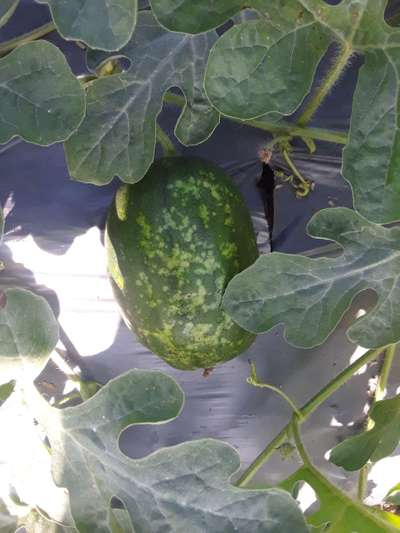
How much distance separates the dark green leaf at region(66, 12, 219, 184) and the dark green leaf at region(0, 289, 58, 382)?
0.83 ft

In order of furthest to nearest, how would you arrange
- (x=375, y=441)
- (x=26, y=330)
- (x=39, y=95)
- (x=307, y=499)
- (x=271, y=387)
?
(x=307, y=499)
(x=271, y=387)
(x=375, y=441)
(x=26, y=330)
(x=39, y=95)

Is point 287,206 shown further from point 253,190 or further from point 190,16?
point 190,16

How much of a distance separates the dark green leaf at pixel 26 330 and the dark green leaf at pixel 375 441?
672 mm

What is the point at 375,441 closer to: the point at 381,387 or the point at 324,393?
the point at 324,393

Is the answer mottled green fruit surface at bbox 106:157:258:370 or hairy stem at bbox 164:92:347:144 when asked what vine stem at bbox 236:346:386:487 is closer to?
mottled green fruit surface at bbox 106:157:258:370

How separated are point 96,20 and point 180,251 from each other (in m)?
0.55

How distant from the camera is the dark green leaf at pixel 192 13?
2.93 feet

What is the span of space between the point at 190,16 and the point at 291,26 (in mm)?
165

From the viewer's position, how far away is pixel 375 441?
1429 mm

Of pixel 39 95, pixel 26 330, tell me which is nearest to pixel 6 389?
pixel 26 330

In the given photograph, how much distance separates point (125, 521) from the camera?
4.37 feet

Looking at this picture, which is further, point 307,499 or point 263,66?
point 307,499

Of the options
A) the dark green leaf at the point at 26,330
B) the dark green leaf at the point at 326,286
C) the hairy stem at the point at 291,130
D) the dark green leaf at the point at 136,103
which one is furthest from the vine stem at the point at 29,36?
the dark green leaf at the point at 326,286

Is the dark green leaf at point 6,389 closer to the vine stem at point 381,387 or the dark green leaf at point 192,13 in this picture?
the dark green leaf at point 192,13
